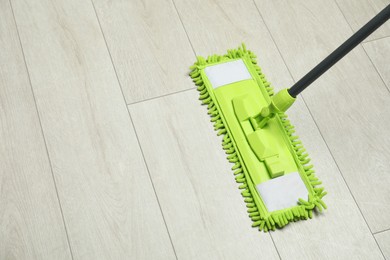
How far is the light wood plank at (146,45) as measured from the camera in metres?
1.24

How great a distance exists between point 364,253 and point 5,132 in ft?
2.67

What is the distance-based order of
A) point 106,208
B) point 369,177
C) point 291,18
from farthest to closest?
point 291,18, point 369,177, point 106,208

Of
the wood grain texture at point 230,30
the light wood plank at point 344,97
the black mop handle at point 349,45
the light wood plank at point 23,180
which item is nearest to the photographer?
the black mop handle at point 349,45

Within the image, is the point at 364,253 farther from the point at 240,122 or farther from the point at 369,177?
the point at 240,122

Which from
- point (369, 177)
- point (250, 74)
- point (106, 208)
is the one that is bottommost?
point (369, 177)

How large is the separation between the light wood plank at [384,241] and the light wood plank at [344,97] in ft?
0.05

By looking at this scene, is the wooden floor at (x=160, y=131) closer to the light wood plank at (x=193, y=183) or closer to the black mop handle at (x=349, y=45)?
the light wood plank at (x=193, y=183)

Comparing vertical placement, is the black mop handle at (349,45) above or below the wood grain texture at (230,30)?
below

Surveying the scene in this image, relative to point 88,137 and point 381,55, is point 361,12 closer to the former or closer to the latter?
point 381,55

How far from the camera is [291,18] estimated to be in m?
1.40

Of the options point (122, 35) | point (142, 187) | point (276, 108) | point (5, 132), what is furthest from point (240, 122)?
point (5, 132)

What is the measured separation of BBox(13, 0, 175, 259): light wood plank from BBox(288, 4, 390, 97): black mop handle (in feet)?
1.27

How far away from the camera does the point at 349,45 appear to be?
3.11 ft

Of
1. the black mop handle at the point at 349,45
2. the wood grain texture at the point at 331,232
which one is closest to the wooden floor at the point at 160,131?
the wood grain texture at the point at 331,232
